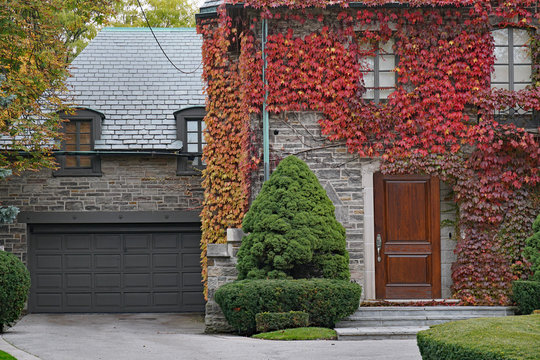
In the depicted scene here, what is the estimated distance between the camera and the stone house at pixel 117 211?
738 inches

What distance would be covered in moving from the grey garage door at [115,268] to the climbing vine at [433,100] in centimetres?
538

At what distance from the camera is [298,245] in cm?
1271

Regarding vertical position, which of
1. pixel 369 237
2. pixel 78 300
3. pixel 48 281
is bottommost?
pixel 78 300

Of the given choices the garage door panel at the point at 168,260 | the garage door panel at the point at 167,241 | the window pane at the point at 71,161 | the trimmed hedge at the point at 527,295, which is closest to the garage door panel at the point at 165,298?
the garage door panel at the point at 168,260

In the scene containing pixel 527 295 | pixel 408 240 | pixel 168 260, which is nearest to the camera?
pixel 527 295

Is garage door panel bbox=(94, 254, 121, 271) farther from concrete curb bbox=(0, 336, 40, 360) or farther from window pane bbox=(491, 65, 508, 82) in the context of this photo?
window pane bbox=(491, 65, 508, 82)

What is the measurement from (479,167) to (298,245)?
3.37 metres

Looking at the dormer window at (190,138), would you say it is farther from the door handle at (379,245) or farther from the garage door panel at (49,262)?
the door handle at (379,245)

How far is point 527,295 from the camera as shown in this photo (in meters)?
12.7

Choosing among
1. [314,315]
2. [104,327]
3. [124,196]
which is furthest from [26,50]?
[314,315]

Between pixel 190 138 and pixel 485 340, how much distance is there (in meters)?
13.2

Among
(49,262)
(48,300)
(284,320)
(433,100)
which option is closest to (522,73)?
(433,100)

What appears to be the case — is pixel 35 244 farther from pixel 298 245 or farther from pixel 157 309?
pixel 298 245

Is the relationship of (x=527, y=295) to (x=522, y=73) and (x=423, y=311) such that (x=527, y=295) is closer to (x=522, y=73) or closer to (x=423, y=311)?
(x=423, y=311)
